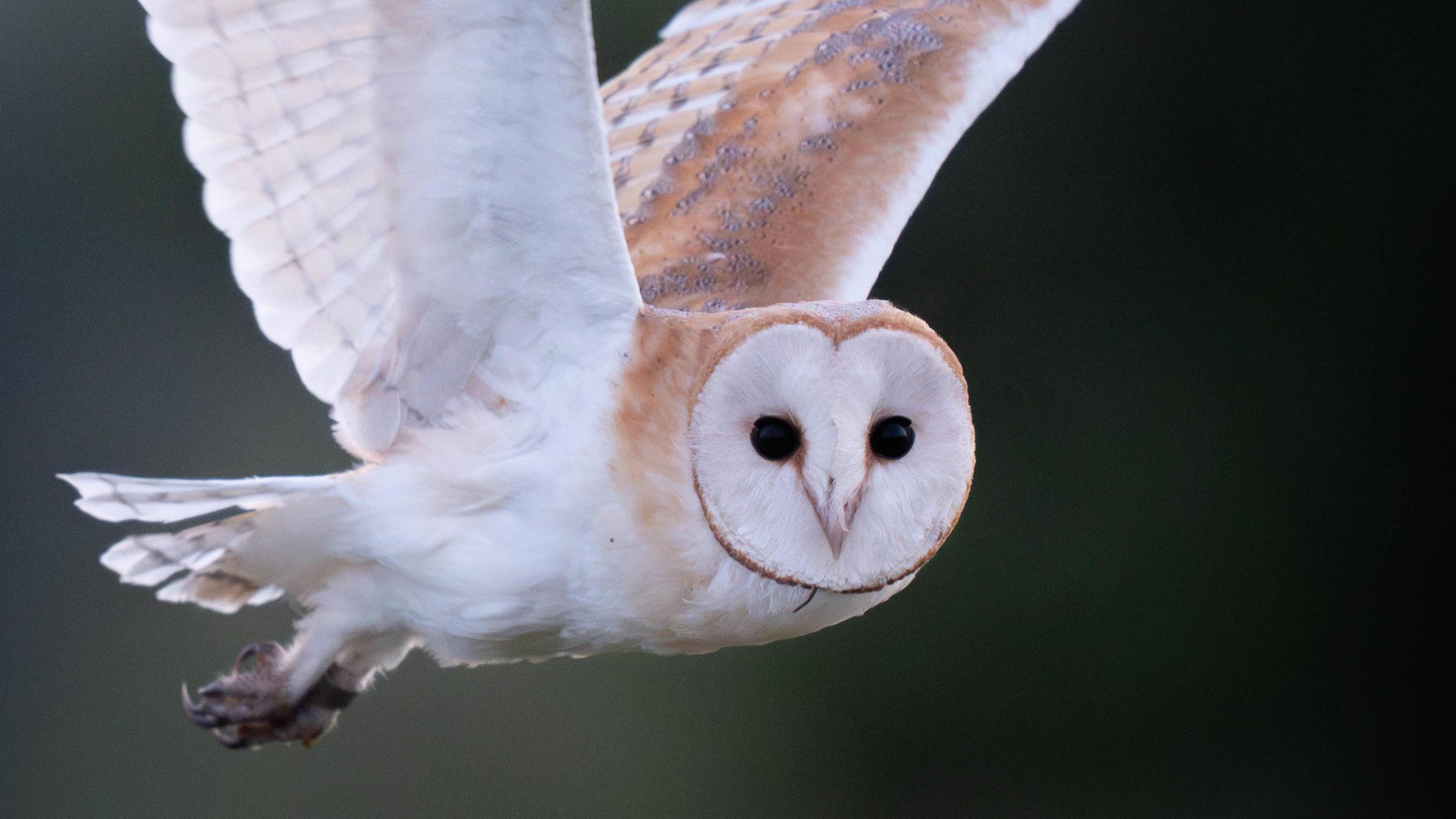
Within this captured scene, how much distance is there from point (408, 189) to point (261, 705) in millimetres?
763

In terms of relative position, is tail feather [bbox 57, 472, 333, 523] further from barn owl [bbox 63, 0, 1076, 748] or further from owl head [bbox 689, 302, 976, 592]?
owl head [bbox 689, 302, 976, 592]

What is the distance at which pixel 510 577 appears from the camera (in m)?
1.49

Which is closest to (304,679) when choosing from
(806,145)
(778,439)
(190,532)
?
(190,532)

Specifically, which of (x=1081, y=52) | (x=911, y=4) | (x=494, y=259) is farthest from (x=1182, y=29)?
(x=494, y=259)

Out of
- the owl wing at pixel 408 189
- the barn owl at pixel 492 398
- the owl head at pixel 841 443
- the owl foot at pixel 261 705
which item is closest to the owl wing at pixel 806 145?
the barn owl at pixel 492 398

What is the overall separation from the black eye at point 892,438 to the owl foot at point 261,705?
94 cm

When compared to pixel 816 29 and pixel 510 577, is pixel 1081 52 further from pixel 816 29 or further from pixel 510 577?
pixel 510 577

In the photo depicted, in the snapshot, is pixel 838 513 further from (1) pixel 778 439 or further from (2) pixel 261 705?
(2) pixel 261 705

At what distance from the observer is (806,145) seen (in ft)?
6.79

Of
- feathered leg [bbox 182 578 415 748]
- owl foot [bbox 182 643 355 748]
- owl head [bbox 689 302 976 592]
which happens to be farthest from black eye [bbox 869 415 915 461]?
owl foot [bbox 182 643 355 748]

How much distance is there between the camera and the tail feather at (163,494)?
157cm

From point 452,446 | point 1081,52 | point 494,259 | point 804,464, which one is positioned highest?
point 1081,52

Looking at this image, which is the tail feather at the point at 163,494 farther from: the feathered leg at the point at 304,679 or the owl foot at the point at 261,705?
the owl foot at the point at 261,705

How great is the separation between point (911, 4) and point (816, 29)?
16 centimetres
